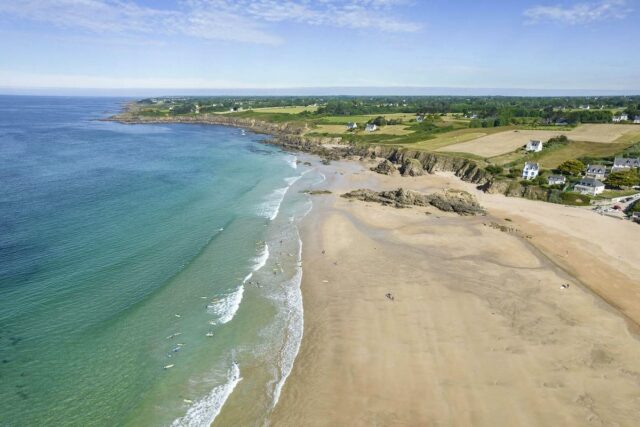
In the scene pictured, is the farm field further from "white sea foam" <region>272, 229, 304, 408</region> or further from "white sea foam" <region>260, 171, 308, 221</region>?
"white sea foam" <region>272, 229, 304, 408</region>

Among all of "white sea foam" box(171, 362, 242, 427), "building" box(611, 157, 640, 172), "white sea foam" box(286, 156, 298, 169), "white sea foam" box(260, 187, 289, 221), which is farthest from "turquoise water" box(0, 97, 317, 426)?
"building" box(611, 157, 640, 172)

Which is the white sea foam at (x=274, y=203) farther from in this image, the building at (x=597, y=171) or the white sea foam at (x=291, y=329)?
the building at (x=597, y=171)

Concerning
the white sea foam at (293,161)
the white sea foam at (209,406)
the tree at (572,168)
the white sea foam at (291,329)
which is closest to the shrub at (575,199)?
the tree at (572,168)

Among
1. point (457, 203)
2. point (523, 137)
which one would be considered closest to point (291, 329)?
point (457, 203)

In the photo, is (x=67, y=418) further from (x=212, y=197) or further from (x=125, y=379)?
(x=212, y=197)

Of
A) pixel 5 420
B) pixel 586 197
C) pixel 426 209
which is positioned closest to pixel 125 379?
pixel 5 420

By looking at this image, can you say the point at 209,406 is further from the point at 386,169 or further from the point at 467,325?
the point at 386,169
